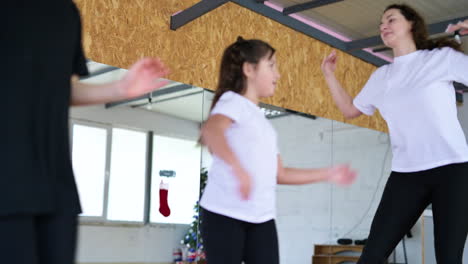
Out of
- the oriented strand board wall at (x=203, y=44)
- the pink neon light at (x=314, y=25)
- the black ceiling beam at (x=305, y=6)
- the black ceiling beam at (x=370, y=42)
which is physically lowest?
the oriented strand board wall at (x=203, y=44)

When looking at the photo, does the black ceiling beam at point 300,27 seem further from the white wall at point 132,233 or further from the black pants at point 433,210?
the black pants at point 433,210

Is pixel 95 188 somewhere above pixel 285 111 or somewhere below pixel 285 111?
below

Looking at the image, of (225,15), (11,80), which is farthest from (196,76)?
(11,80)

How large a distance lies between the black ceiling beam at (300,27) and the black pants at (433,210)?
10.5 feet

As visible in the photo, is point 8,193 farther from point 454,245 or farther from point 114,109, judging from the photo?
point 114,109

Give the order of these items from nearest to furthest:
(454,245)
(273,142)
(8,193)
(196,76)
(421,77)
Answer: (8,193), (273,142), (454,245), (421,77), (196,76)

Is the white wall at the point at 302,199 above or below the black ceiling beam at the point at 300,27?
below

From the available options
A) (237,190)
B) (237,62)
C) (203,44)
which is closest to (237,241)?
(237,190)

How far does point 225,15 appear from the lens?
5.14 meters

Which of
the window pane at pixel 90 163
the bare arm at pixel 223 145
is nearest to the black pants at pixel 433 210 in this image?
the bare arm at pixel 223 145

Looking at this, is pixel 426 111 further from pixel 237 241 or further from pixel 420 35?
pixel 237 241

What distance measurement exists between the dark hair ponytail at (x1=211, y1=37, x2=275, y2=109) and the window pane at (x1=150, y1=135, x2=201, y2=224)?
287 centimetres

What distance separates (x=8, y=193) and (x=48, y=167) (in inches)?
3.5

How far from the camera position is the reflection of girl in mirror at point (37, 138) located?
1026 mm
